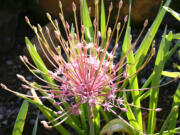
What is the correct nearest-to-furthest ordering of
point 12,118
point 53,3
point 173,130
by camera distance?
point 173,130
point 12,118
point 53,3

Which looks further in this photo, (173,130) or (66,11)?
(66,11)

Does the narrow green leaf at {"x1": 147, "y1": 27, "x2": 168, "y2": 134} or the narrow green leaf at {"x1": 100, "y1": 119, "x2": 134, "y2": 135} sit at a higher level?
the narrow green leaf at {"x1": 147, "y1": 27, "x2": 168, "y2": 134}

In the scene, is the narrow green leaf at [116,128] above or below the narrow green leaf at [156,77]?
below

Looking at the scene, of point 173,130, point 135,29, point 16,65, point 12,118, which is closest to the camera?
point 173,130

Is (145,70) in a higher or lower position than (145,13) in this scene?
lower

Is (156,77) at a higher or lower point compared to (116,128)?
higher

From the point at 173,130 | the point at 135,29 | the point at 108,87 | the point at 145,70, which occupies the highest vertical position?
the point at 135,29

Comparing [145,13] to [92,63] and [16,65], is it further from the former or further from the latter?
[92,63]

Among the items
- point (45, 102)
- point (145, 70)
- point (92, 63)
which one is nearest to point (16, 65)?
point (45, 102)

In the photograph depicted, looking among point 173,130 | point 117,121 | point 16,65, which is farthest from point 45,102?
point 173,130
